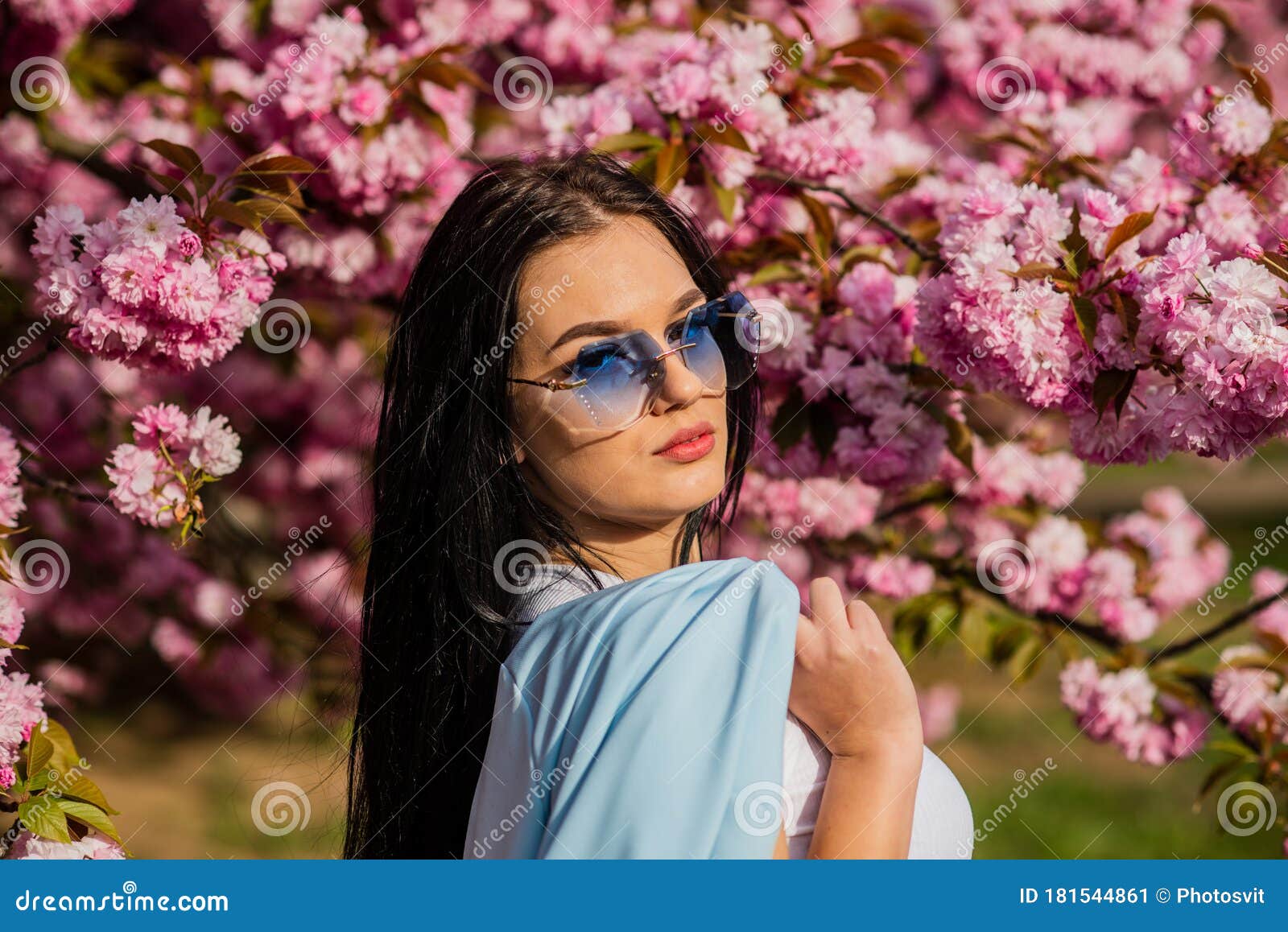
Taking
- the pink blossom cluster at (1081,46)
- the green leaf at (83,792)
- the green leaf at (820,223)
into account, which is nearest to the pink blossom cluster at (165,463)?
the green leaf at (83,792)

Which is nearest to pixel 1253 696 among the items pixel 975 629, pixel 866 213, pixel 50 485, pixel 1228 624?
pixel 1228 624

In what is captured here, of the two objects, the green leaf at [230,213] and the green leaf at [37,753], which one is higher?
the green leaf at [230,213]

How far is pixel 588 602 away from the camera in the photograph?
1618mm

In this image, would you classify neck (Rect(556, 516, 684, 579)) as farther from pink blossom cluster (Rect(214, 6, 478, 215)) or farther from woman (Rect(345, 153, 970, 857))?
pink blossom cluster (Rect(214, 6, 478, 215))

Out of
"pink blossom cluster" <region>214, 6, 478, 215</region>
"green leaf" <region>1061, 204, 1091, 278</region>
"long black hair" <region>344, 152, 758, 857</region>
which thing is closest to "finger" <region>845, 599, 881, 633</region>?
"long black hair" <region>344, 152, 758, 857</region>

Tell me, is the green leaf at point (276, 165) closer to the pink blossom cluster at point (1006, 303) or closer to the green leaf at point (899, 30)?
the pink blossom cluster at point (1006, 303)

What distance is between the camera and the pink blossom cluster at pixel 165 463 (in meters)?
2.31

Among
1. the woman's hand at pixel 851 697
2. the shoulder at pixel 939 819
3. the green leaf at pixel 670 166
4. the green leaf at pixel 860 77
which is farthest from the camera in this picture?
the green leaf at pixel 860 77

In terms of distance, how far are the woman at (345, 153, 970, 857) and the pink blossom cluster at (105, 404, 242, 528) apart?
1.37ft

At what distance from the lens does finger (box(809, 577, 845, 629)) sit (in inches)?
64.2

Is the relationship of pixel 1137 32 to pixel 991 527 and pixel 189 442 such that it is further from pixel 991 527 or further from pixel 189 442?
pixel 189 442

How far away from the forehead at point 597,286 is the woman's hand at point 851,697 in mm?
521

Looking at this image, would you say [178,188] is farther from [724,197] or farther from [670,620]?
[670,620]

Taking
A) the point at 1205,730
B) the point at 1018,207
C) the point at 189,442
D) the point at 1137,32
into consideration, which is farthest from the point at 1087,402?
the point at 1137,32
